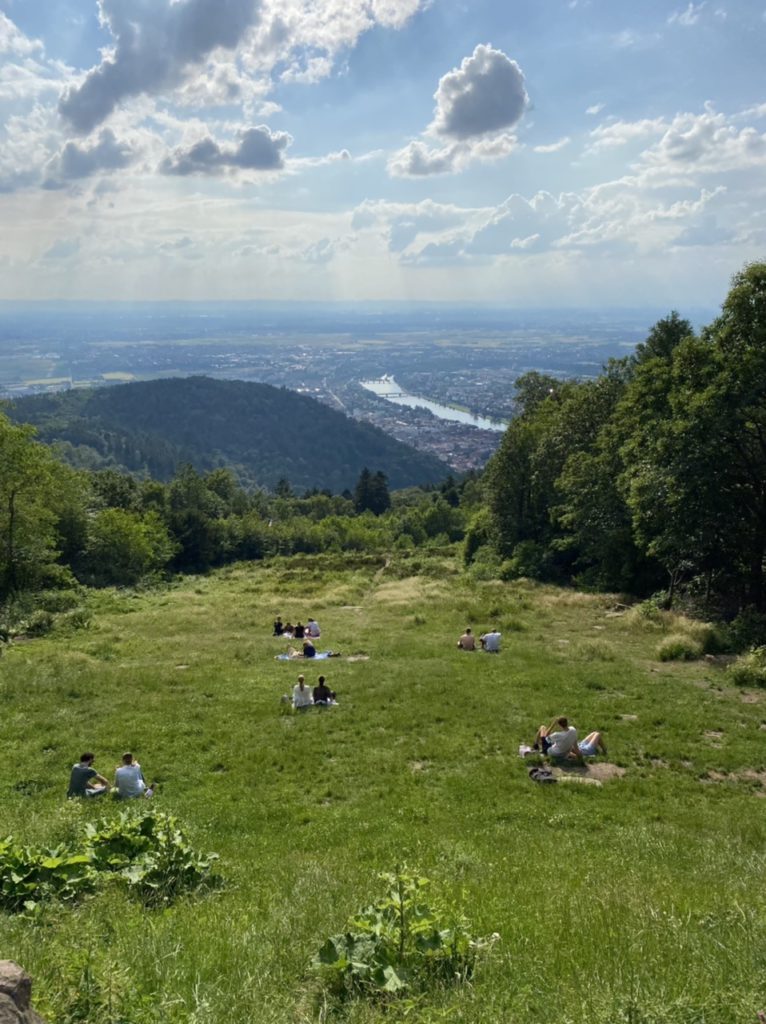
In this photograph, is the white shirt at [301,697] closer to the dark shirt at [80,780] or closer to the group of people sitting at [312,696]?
the group of people sitting at [312,696]

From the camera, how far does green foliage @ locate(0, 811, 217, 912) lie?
6547 millimetres

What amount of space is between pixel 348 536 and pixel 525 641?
64.9 m

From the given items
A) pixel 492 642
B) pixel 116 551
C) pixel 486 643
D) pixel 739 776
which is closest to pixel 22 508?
pixel 116 551

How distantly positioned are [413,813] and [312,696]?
22.7ft

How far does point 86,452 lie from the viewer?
192 m

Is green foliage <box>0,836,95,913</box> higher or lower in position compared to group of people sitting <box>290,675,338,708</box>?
Result: higher

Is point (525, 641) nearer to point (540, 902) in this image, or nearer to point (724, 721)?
point (724, 721)

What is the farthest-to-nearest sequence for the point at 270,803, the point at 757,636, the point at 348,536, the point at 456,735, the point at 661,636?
the point at 348,536 → the point at 661,636 → the point at 757,636 → the point at 456,735 → the point at 270,803

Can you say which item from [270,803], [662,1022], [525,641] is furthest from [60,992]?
[525,641]

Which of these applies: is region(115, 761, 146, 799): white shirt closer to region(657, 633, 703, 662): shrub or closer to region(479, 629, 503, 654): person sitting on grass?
region(479, 629, 503, 654): person sitting on grass

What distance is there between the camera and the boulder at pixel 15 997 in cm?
341

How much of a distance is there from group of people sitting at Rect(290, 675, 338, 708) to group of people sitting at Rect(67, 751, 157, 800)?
5346 millimetres

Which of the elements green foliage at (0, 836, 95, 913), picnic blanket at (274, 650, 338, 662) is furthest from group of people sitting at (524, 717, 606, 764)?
picnic blanket at (274, 650, 338, 662)

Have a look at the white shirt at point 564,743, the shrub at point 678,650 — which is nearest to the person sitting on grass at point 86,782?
the white shirt at point 564,743
